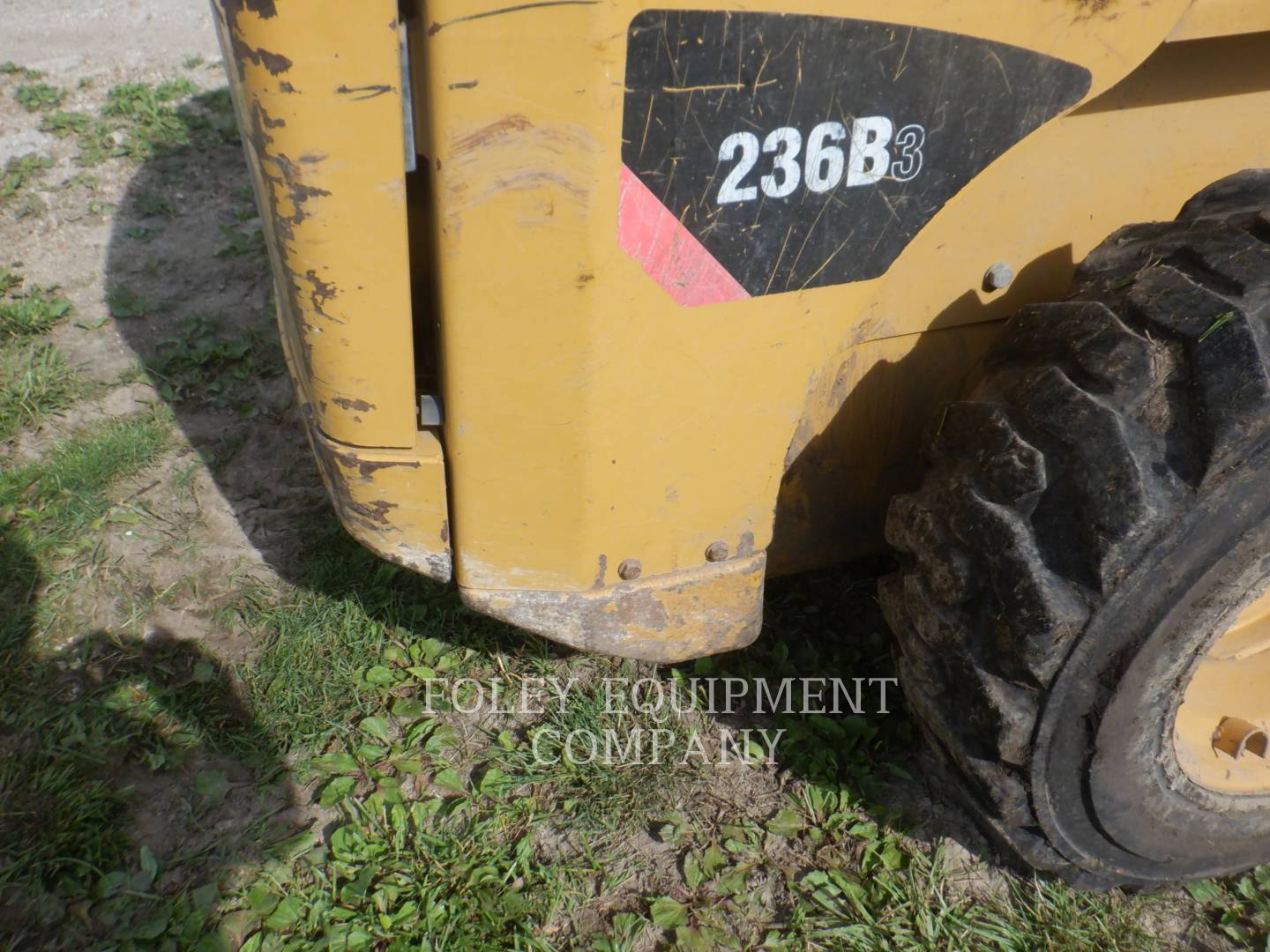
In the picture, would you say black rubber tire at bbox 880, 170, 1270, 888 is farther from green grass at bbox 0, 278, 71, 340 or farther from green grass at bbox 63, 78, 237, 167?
green grass at bbox 63, 78, 237, 167

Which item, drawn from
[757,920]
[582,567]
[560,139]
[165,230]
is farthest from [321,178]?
[165,230]

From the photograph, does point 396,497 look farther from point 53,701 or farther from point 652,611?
point 53,701

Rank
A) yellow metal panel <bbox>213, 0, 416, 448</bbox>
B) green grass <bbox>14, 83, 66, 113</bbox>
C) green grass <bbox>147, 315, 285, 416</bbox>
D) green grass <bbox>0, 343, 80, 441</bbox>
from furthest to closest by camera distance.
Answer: green grass <bbox>14, 83, 66, 113</bbox> < green grass <bbox>147, 315, 285, 416</bbox> < green grass <bbox>0, 343, 80, 441</bbox> < yellow metal panel <bbox>213, 0, 416, 448</bbox>

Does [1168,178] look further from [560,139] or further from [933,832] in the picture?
[933,832]

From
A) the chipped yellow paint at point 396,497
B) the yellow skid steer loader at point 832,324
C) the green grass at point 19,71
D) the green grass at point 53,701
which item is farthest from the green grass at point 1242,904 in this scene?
the green grass at point 19,71

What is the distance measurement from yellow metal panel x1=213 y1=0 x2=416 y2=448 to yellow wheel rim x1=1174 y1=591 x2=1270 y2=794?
1468 millimetres

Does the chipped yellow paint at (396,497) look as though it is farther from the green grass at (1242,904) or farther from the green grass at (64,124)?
the green grass at (64,124)

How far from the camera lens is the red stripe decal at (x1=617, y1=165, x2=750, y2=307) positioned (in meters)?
1.25

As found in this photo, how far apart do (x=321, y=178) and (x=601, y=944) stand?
1398mm

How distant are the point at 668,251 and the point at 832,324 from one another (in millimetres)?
305

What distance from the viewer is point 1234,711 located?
1.86 metres

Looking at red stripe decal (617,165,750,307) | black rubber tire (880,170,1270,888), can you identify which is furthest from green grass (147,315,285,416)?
black rubber tire (880,170,1270,888)

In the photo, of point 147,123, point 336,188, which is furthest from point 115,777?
point 147,123

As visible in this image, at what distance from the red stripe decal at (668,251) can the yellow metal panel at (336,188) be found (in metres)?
0.28
